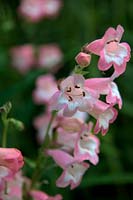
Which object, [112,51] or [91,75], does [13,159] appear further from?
[91,75]

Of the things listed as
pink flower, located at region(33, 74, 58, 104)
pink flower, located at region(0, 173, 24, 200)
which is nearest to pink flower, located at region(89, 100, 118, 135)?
pink flower, located at region(0, 173, 24, 200)

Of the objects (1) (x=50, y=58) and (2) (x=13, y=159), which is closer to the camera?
(2) (x=13, y=159)

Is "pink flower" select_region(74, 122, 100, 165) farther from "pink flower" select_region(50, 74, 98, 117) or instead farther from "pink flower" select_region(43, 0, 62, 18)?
"pink flower" select_region(43, 0, 62, 18)

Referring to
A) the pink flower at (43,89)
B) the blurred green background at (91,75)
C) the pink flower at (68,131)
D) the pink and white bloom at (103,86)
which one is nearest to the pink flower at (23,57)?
the blurred green background at (91,75)

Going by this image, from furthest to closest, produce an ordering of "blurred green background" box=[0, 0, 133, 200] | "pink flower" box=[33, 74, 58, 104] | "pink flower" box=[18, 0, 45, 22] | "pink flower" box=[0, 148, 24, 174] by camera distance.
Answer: "pink flower" box=[18, 0, 45, 22] < "pink flower" box=[33, 74, 58, 104] < "blurred green background" box=[0, 0, 133, 200] < "pink flower" box=[0, 148, 24, 174]

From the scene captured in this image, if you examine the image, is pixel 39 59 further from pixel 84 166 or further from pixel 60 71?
pixel 84 166

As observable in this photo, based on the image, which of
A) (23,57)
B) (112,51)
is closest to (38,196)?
(112,51)
